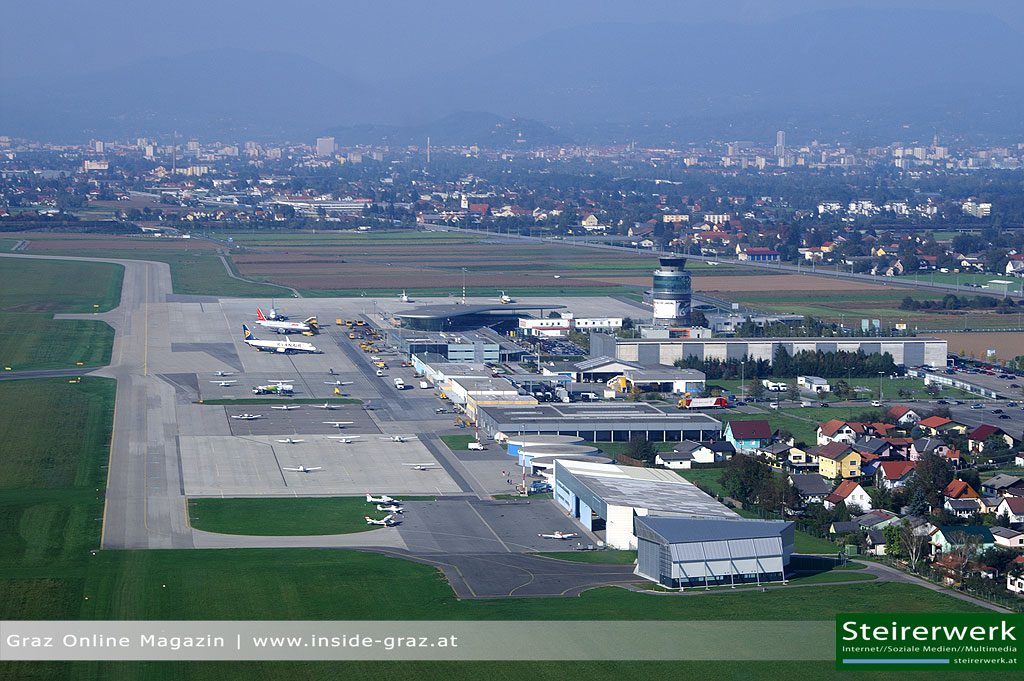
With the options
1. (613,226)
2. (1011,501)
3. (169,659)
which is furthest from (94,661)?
(613,226)

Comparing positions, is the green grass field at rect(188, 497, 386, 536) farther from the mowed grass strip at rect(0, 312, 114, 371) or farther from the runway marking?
the mowed grass strip at rect(0, 312, 114, 371)

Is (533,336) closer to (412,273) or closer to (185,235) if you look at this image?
(412,273)

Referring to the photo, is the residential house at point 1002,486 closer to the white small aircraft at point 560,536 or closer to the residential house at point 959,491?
the residential house at point 959,491

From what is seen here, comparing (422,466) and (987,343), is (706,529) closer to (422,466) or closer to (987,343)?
(422,466)

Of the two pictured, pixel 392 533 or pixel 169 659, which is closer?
pixel 169 659

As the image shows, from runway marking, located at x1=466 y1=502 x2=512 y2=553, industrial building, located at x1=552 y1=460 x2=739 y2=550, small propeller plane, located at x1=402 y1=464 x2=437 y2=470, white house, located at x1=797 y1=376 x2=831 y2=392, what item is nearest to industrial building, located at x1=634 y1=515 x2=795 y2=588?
industrial building, located at x1=552 y1=460 x2=739 y2=550

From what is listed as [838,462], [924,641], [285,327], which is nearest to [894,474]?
[838,462]
